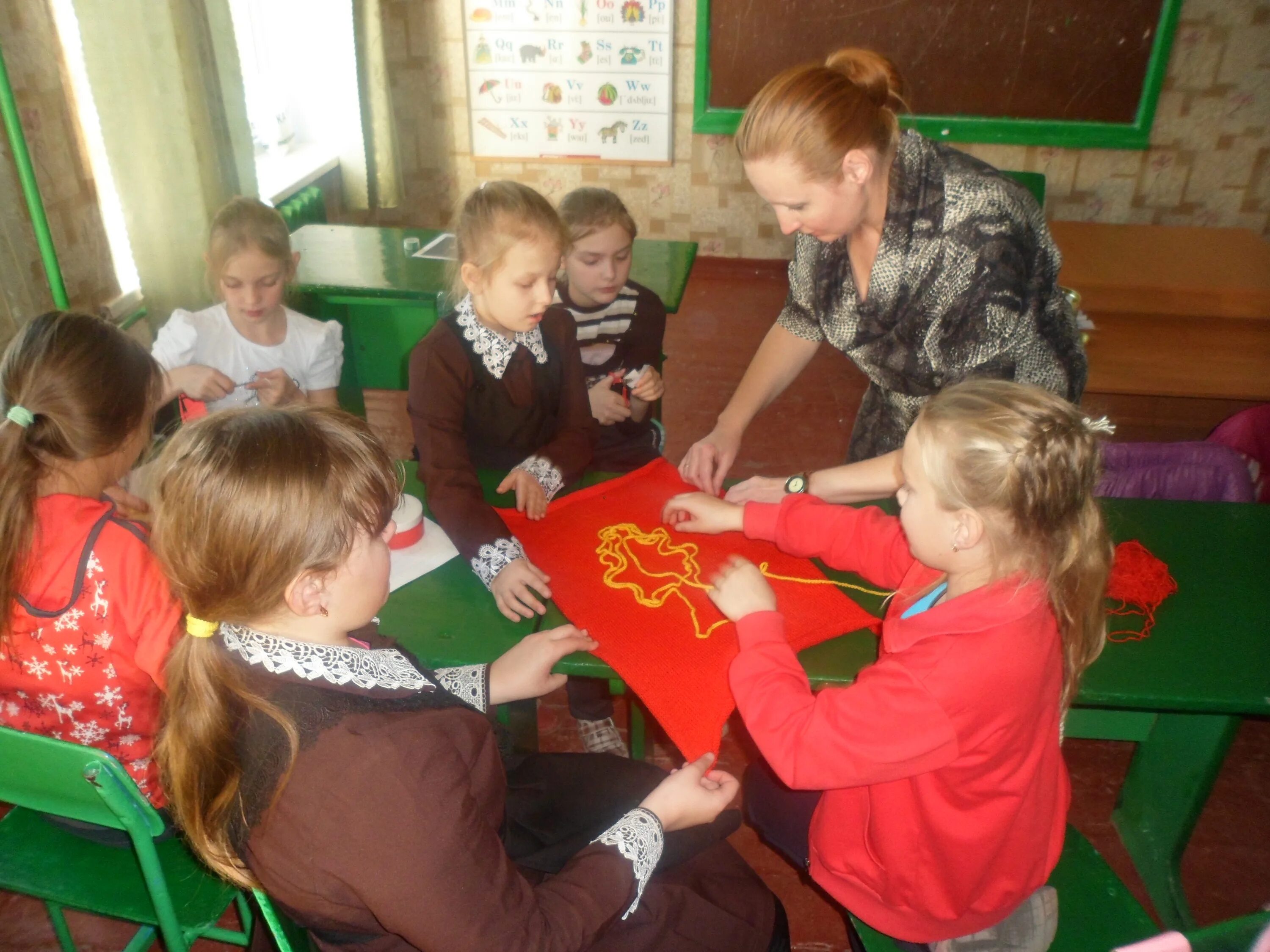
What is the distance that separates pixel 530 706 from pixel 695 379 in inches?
113

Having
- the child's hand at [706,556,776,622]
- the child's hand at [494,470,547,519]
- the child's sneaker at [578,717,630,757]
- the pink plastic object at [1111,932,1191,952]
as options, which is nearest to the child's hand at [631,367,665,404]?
the child's hand at [494,470,547,519]

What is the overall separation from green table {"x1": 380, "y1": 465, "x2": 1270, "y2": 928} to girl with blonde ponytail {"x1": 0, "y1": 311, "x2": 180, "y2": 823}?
35cm

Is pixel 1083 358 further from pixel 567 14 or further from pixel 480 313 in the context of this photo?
pixel 567 14

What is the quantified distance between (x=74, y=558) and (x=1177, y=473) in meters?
2.08

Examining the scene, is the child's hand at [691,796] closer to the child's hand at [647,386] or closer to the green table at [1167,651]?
the green table at [1167,651]

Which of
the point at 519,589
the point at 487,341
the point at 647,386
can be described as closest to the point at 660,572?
the point at 519,589

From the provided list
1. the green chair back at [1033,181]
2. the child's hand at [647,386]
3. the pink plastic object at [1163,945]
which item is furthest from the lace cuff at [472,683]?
the green chair back at [1033,181]

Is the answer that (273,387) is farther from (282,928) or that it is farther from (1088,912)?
(1088,912)

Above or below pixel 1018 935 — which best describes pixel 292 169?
above

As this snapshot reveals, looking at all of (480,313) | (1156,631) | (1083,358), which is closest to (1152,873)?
(1156,631)

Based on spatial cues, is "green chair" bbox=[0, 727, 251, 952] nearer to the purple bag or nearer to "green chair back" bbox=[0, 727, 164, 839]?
"green chair back" bbox=[0, 727, 164, 839]

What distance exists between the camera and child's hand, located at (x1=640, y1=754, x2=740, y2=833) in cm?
119

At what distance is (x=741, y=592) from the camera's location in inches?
50.6

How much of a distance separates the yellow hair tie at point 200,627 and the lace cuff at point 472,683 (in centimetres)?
40
